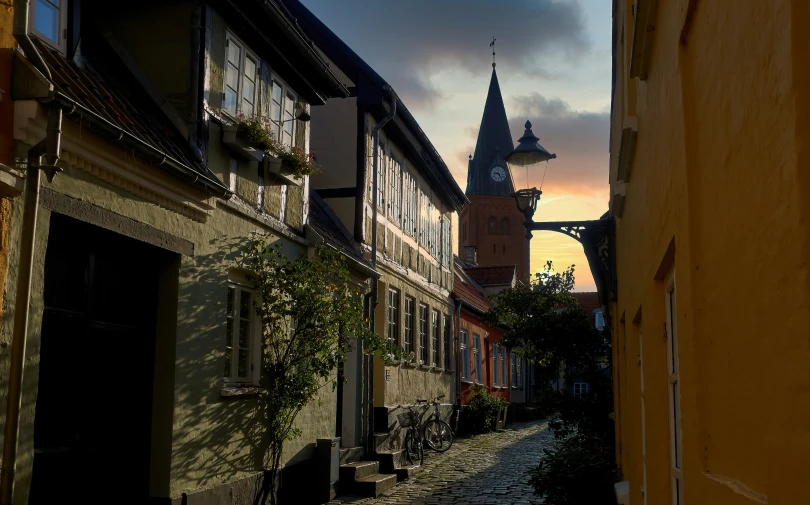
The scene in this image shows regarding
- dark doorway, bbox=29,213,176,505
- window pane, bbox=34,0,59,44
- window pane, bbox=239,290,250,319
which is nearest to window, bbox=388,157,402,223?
window pane, bbox=239,290,250,319

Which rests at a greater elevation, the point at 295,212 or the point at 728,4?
the point at 295,212

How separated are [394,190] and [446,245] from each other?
6.13m

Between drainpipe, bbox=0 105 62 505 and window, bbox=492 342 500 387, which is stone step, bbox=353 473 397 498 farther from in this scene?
window, bbox=492 342 500 387

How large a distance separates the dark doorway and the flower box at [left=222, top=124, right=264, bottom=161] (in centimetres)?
166

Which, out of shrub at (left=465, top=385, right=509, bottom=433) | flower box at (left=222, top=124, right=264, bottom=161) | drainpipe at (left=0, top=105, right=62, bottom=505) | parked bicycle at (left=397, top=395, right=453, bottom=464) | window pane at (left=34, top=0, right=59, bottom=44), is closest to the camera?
drainpipe at (left=0, top=105, right=62, bottom=505)

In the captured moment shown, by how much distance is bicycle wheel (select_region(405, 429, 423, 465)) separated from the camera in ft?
51.4

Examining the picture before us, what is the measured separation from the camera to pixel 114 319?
297 inches

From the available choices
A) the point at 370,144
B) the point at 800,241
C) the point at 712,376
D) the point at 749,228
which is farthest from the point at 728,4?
the point at 370,144

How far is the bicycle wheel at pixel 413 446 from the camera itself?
15.7 meters

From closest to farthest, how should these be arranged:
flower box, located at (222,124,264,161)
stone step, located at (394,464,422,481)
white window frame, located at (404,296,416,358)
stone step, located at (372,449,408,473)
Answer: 1. flower box, located at (222,124,264,161)
2. stone step, located at (394,464,422,481)
3. stone step, located at (372,449,408,473)
4. white window frame, located at (404,296,416,358)

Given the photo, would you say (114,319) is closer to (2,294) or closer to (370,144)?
(2,294)

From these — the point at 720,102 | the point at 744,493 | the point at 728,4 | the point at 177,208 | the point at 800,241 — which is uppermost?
the point at 177,208

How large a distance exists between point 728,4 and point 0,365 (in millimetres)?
5030

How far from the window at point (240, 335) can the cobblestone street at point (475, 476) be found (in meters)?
2.77
